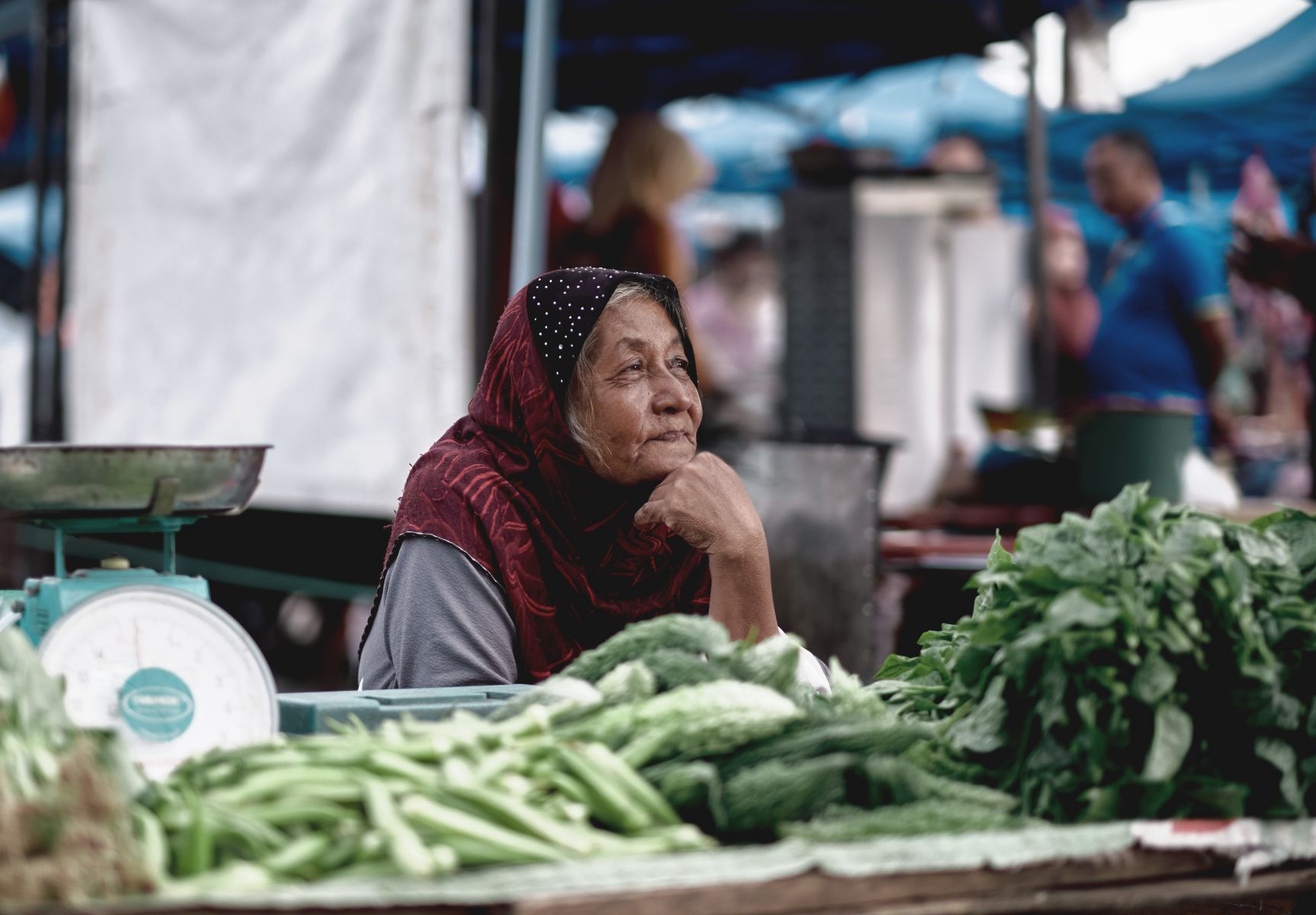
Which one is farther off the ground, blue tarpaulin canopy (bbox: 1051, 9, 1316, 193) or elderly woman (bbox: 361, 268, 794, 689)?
blue tarpaulin canopy (bbox: 1051, 9, 1316, 193)

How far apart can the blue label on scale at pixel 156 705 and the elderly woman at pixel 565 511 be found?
68cm

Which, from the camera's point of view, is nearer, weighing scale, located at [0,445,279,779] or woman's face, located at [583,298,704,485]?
weighing scale, located at [0,445,279,779]

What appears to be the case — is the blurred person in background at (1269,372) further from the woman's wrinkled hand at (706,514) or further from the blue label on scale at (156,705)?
the blue label on scale at (156,705)

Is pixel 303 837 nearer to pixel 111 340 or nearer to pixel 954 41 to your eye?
pixel 111 340

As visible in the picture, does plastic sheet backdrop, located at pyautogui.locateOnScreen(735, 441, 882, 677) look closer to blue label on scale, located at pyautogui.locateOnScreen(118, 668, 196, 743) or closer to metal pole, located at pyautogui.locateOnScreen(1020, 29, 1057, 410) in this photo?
blue label on scale, located at pyautogui.locateOnScreen(118, 668, 196, 743)

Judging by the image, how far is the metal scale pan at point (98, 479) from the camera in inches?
77.2

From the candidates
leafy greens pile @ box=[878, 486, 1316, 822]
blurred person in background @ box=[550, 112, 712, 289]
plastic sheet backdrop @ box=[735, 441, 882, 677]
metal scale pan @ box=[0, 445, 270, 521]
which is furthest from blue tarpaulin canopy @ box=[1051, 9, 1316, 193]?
metal scale pan @ box=[0, 445, 270, 521]

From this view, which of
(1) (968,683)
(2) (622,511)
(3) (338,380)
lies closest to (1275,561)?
(1) (968,683)

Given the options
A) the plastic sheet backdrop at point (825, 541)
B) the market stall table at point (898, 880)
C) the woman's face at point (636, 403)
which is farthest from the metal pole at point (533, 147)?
the market stall table at point (898, 880)

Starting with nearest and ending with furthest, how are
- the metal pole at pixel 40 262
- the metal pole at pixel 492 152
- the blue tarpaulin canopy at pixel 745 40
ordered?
the metal pole at pixel 492 152, the blue tarpaulin canopy at pixel 745 40, the metal pole at pixel 40 262

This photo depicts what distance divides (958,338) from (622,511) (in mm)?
5121

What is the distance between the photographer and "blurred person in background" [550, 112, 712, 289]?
20.2 feet

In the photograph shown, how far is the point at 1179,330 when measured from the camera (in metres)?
6.09

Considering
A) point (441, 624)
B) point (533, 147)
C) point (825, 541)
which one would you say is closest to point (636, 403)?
point (441, 624)
